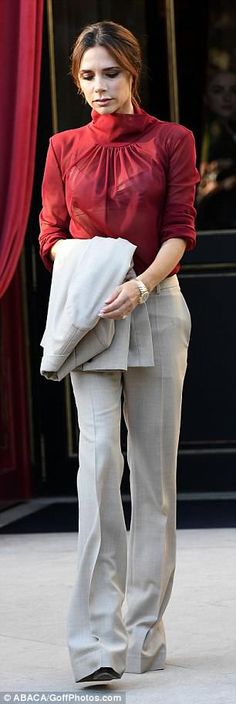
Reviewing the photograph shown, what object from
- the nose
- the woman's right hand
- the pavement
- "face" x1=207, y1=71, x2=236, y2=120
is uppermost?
the nose

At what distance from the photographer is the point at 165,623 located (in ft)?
13.0

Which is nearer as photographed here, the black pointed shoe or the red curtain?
the black pointed shoe

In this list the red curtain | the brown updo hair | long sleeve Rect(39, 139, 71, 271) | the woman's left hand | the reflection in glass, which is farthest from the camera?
the reflection in glass

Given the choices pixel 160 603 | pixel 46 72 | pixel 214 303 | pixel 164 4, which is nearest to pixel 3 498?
pixel 214 303

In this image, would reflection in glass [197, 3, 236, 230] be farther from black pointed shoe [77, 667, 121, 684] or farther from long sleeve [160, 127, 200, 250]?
black pointed shoe [77, 667, 121, 684]

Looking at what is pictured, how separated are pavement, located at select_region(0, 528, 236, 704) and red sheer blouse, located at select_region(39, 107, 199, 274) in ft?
3.18

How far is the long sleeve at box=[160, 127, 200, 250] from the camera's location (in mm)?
3309

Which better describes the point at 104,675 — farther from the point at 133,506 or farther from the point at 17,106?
the point at 17,106

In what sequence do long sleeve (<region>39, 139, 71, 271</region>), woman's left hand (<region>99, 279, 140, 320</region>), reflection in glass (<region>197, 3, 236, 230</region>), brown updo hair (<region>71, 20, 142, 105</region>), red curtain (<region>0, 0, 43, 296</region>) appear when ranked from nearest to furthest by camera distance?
woman's left hand (<region>99, 279, 140, 320</region>)
brown updo hair (<region>71, 20, 142, 105</region>)
long sleeve (<region>39, 139, 71, 271</region>)
red curtain (<region>0, 0, 43, 296</region>)
reflection in glass (<region>197, 3, 236, 230</region>)

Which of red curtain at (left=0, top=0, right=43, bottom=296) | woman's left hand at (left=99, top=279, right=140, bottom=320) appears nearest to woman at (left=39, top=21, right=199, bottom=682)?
woman's left hand at (left=99, top=279, right=140, bottom=320)

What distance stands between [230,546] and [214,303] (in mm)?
1652

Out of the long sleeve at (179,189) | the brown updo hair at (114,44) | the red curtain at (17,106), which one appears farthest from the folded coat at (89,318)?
the red curtain at (17,106)

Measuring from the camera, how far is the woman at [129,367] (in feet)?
10.5

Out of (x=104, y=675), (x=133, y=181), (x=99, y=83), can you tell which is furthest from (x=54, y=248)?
(x=104, y=675)
